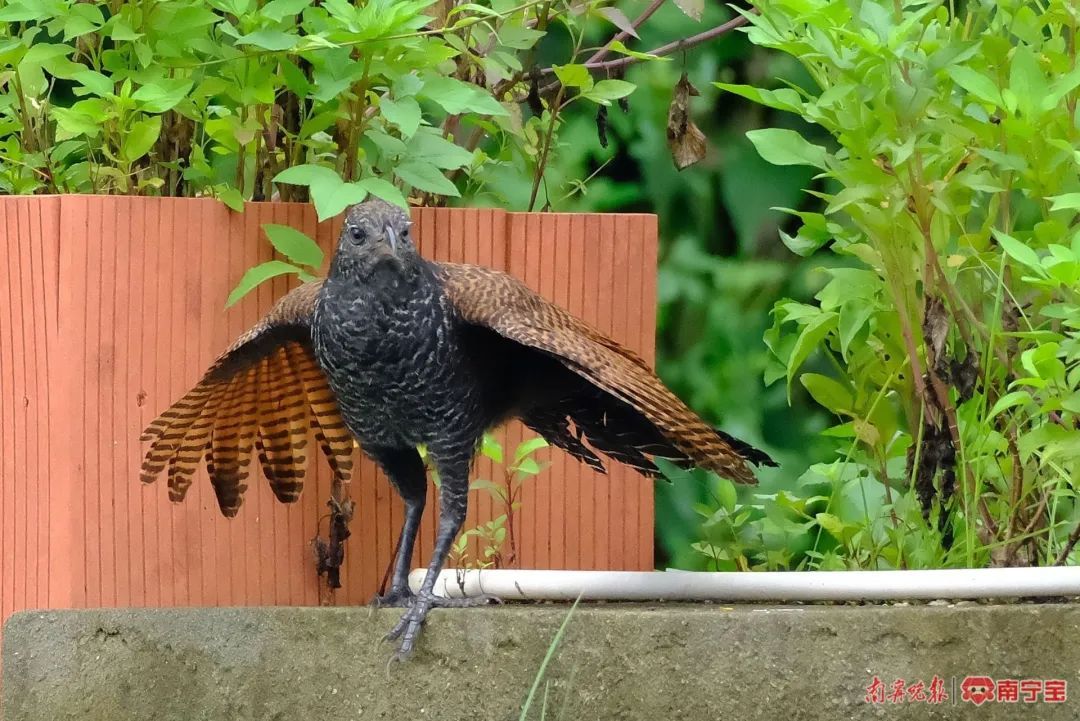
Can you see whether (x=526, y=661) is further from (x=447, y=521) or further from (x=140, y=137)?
(x=140, y=137)

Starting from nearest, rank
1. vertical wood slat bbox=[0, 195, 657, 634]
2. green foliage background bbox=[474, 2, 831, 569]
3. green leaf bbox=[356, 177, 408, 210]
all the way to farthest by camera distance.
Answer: green leaf bbox=[356, 177, 408, 210] → vertical wood slat bbox=[0, 195, 657, 634] → green foliage background bbox=[474, 2, 831, 569]

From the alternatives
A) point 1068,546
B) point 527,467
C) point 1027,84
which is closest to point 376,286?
point 527,467

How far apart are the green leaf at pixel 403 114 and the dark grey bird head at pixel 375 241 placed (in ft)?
0.49

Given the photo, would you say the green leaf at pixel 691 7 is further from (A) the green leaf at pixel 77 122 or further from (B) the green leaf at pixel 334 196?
(A) the green leaf at pixel 77 122

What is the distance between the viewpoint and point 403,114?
2689mm

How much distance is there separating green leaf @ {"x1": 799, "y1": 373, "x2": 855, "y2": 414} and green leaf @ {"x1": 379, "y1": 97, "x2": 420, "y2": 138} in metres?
1.10

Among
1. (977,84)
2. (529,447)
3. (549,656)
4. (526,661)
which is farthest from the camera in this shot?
(529,447)

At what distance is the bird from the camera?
2600 mm

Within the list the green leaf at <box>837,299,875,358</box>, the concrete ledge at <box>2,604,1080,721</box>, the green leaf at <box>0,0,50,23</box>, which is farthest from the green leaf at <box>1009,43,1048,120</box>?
the green leaf at <box>0,0,50,23</box>

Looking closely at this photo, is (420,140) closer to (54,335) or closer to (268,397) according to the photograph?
(268,397)

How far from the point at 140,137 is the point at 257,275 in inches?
14.6

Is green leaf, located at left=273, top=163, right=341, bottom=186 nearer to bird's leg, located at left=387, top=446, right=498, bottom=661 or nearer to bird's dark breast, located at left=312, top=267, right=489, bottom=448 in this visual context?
bird's dark breast, located at left=312, top=267, right=489, bottom=448

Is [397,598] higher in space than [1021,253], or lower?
lower

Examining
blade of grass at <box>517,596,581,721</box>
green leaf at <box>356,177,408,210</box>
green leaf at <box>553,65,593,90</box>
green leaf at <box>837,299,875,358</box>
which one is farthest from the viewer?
green leaf at <box>553,65,593,90</box>
